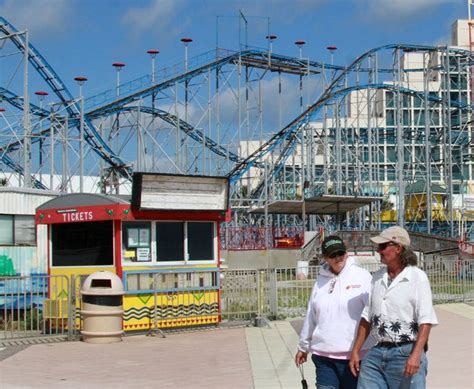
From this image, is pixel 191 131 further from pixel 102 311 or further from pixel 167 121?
pixel 102 311

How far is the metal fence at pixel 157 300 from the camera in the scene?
13.3 metres

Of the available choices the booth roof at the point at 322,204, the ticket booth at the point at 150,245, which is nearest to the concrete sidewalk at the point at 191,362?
the ticket booth at the point at 150,245

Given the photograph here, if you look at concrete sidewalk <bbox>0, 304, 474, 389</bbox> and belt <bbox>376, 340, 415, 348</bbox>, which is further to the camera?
concrete sidewalk <bbox>0, 304, 474, 389</bbox>

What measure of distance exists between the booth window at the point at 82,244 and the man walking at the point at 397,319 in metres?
8.63

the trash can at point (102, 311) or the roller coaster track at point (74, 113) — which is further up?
the roller coaster track at point (74, 113)

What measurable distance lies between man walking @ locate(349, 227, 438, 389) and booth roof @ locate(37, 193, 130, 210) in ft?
28.0

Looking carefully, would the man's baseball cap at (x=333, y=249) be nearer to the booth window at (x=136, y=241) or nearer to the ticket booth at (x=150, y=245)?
the ticket booth at (x=150, y=245)

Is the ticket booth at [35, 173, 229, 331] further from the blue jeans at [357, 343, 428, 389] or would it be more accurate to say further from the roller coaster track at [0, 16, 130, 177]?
the roller coaster track at [0, 16, 130, 177]

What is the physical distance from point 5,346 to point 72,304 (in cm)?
129

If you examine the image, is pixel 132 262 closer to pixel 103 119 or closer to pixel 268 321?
pixel 268 321

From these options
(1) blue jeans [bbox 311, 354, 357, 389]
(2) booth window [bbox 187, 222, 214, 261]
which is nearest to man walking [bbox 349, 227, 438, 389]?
(1) blue jeans [bbox 311, 354, 357, 389]

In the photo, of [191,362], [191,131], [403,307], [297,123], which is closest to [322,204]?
[297,123]

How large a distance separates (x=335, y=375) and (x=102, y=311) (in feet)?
23.6

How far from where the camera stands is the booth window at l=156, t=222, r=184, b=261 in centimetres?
1390
